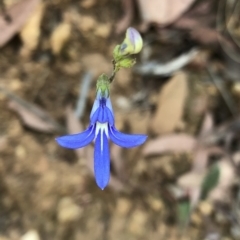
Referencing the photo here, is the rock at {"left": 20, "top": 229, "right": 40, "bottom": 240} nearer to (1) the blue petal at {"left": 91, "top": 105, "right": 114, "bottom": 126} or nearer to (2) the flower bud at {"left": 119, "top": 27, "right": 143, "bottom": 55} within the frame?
(1) the blue petal at {"left": 91, "top": 105, "right": 114, "bottom": 126}

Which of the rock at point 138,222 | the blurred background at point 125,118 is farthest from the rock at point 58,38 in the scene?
the rock at point 138,222

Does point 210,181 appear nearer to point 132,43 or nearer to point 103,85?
point 103,85

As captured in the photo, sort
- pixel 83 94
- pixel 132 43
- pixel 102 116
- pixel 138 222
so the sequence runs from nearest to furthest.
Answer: pixel 132 43
pixel 102 116
pixel 138 222
pixel 83 94

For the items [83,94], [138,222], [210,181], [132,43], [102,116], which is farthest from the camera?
[83,94]

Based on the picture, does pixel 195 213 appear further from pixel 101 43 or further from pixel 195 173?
pixel 101 43

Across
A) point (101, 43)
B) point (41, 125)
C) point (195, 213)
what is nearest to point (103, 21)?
point (101, 43)

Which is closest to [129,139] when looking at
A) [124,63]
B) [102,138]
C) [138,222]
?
[102,138]
